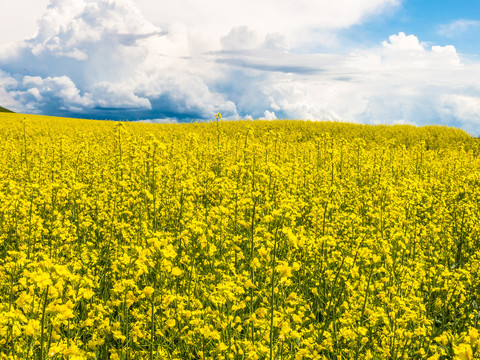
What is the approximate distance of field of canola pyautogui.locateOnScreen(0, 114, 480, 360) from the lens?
300 cm

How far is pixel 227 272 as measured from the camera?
445 centimetres

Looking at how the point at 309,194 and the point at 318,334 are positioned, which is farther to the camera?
the point at 309,194

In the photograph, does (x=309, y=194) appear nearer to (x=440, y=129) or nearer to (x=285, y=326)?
(x=285, y=326)

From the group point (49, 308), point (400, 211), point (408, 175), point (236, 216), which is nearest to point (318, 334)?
point (236, 216)

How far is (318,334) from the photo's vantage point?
375 centimetres

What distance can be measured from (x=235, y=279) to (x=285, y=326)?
5.55ft

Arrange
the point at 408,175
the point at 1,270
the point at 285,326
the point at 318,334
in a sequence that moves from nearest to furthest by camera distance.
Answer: the point at 285,326
the point at 318,334
the point at 1,270
the point at 408,175

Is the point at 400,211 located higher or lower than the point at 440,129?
lower

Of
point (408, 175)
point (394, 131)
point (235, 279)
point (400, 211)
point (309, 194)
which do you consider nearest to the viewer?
point (235, 279)

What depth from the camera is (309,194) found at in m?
8.62

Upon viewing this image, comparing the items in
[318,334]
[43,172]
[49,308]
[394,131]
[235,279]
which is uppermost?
[394,131]

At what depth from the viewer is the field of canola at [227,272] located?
3.00 metres

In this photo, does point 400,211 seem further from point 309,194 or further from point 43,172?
point 43,172

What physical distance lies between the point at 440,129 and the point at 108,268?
97.3 ft
